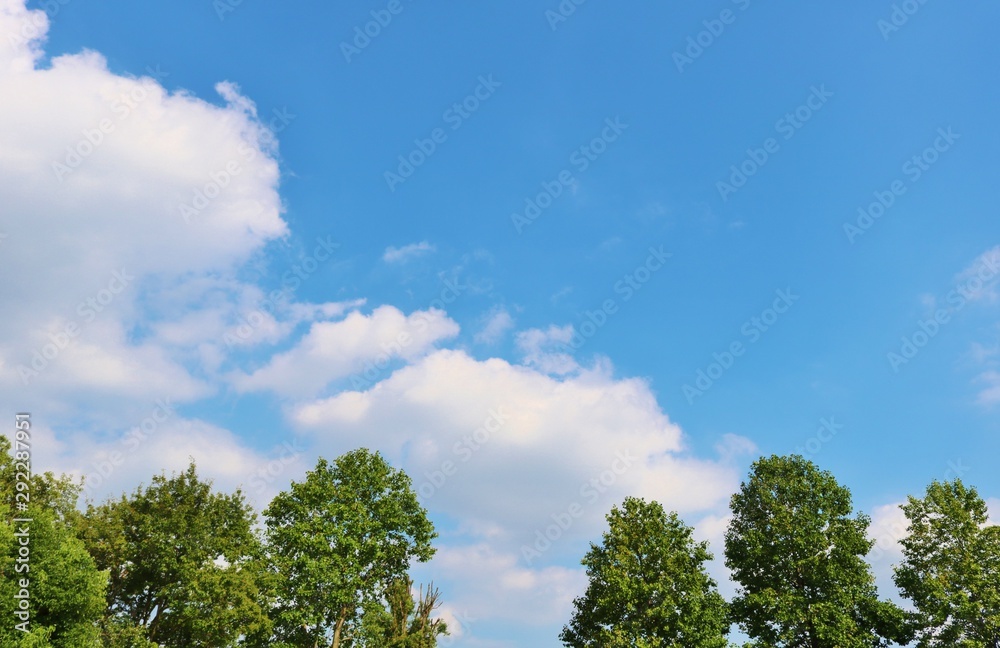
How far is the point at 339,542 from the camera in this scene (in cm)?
4184

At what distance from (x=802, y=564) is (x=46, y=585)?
145 ft

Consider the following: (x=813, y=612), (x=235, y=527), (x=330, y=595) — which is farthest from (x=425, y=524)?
(x=813, y=612)

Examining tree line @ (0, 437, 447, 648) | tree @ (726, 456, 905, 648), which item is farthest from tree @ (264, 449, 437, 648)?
tree @ (726, 456, 905, 648)

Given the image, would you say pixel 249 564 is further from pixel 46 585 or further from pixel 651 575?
pixel 651 575

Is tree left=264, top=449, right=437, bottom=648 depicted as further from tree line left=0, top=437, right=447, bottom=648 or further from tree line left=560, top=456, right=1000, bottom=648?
tree line left=560, top=456, right=1000, bottom=648

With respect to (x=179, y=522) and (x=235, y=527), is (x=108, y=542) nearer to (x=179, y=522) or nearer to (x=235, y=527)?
(x=179, y=522)

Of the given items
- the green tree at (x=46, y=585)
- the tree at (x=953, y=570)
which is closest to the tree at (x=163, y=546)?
the green tree at (x=46, y=585)

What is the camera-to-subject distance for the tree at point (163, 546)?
4889cm

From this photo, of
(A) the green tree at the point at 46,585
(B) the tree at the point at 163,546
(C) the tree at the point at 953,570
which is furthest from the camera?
(B) the tree at the point at 163,546

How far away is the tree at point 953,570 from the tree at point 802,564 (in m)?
2.23

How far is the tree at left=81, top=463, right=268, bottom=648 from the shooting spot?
1925 inches

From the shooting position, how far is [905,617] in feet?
132

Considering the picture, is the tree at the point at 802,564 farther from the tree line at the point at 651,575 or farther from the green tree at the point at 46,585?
the green tree at the point at 46,585

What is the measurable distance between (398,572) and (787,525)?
2808cm
